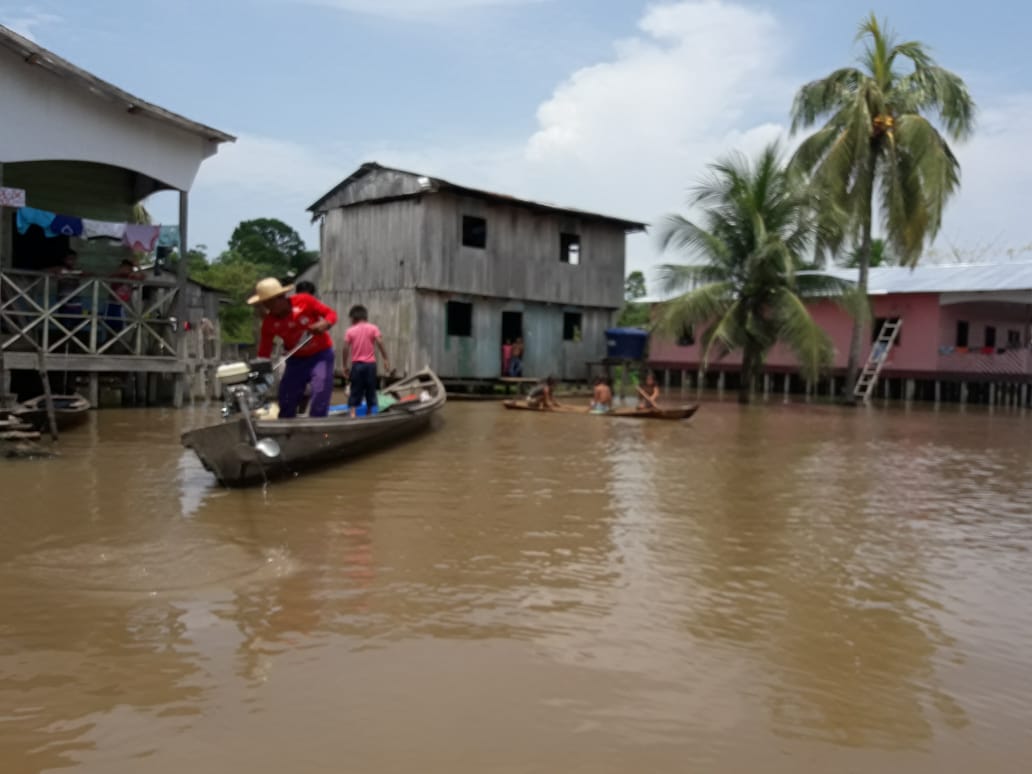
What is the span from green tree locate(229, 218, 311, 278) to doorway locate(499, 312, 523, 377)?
2009cm

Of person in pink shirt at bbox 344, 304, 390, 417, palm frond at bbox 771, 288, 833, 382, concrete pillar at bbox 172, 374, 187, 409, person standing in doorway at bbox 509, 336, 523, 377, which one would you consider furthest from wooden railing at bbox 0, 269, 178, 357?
palm frond at bbox 771, 288, 833, 382

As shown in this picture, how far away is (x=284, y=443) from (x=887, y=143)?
1817 cm

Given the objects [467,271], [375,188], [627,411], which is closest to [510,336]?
[467,271]

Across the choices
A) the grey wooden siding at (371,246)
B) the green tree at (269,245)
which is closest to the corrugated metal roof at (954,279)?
the grey wooden siding at (371,246)

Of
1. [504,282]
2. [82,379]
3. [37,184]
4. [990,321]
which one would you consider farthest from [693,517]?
[990,321]

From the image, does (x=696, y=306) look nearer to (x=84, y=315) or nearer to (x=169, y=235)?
(x=169, y=235)

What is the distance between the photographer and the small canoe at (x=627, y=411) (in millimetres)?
14992

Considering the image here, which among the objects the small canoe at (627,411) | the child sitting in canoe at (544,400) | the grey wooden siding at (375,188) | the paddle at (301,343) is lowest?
the small canoe at (627,411)

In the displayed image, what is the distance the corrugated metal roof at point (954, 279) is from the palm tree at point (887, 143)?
1892 mm

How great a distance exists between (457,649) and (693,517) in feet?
11.2

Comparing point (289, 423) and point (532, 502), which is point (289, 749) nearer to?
point (532, 502)

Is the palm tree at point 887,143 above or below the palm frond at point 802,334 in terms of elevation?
above

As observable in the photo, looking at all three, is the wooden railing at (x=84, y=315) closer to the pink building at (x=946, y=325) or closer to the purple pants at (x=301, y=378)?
the purple pants at (x=301, y=378)

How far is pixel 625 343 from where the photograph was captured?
79.9ft
